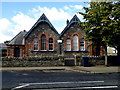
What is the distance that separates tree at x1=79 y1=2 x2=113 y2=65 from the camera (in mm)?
17344

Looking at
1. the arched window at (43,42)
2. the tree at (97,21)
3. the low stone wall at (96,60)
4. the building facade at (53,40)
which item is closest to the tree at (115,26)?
the tree at (97,21)

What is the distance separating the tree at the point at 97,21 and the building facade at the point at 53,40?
6306 millimetres

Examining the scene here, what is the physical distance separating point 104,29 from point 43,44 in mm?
11227

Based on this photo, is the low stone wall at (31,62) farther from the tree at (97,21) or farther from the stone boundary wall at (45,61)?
the tree at (97,21)

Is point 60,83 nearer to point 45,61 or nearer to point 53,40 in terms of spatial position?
point 45,61

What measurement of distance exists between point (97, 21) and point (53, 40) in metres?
9.14

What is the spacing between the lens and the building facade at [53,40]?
24.7m

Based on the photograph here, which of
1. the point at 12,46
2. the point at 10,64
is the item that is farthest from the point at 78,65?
the point at 12,46

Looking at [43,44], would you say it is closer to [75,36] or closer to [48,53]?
[48,53]

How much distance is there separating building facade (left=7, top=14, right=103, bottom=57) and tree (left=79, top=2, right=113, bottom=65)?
6306mm

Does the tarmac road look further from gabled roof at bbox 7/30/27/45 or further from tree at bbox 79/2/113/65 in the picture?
gabled roof at bbox 7/30/27/45

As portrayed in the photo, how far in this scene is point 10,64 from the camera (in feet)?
61.6

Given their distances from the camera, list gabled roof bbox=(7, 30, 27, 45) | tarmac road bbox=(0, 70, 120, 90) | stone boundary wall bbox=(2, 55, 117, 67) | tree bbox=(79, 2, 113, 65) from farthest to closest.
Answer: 1. gabled roof bbox=(7, 30, 27, 45)
2. stone boundary wall bbox=(2, 55, 117, 67)
3. tree bbox=(79, 2, 113, 65)
4. tarmac road bbox=(0, 70, 120, 90)

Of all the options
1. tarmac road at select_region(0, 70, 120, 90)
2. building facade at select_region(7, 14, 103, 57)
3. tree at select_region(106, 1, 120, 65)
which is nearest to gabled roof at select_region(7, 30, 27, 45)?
building facade at select_region(7, 14, 103, 57)
